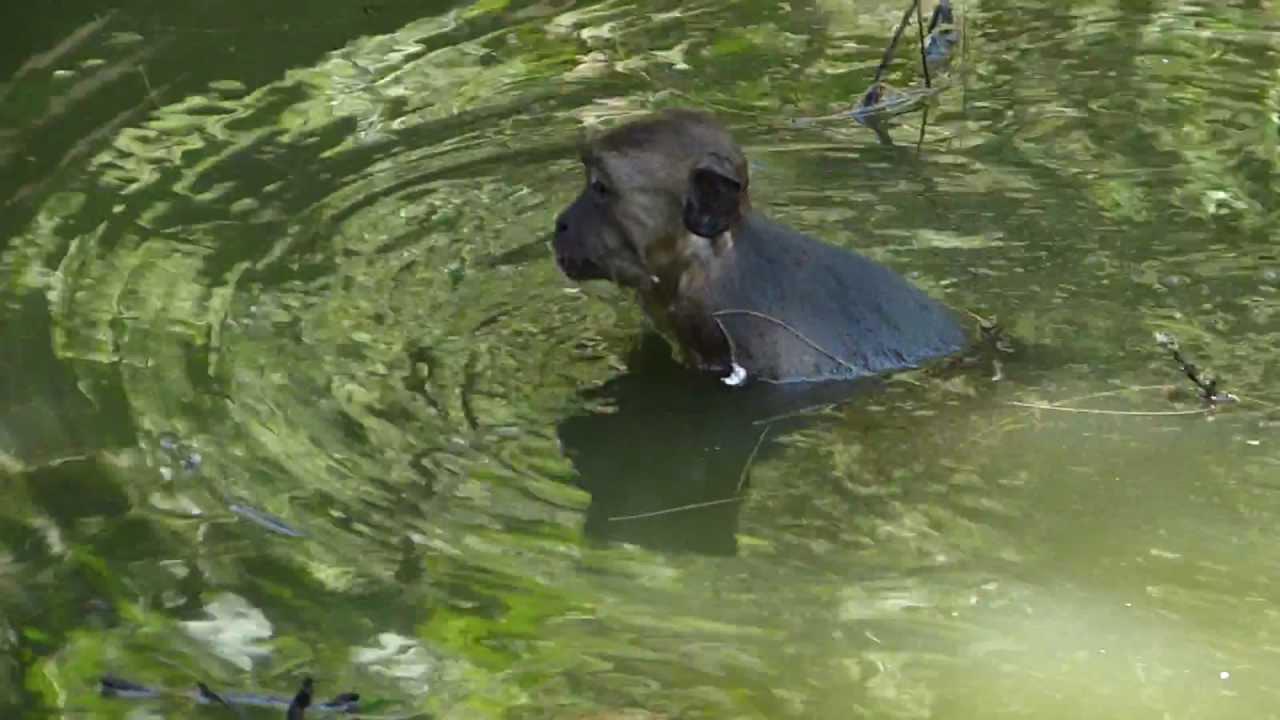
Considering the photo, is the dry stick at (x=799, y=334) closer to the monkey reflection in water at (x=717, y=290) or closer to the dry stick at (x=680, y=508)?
the monkey reflection in water at (x=717, y=290)

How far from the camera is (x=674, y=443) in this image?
6.59 metres

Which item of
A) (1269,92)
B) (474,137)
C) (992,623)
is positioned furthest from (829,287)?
(1269,92)

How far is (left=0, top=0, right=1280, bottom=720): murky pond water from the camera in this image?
16.5 ft

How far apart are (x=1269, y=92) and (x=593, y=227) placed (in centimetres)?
432

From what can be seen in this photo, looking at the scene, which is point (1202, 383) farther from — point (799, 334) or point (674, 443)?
point (674, 443)

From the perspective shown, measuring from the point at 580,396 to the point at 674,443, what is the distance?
41 centimetres

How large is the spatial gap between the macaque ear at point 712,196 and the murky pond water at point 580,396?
2.04 feet

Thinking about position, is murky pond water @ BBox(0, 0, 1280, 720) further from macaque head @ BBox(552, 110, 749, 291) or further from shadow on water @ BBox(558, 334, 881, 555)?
macaque head @ BBox(552, 110, 749, 291)

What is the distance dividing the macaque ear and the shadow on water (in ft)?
1.98

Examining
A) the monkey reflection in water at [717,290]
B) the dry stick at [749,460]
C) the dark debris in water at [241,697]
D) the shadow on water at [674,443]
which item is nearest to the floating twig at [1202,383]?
the monkey reflection in water at [717,290]

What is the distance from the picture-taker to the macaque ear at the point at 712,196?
6707 mm

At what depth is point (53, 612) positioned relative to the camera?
517 centimetres

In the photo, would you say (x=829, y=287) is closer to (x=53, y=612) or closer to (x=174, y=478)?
(x=174, y=478)

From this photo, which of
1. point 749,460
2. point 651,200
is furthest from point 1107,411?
point 651,200
